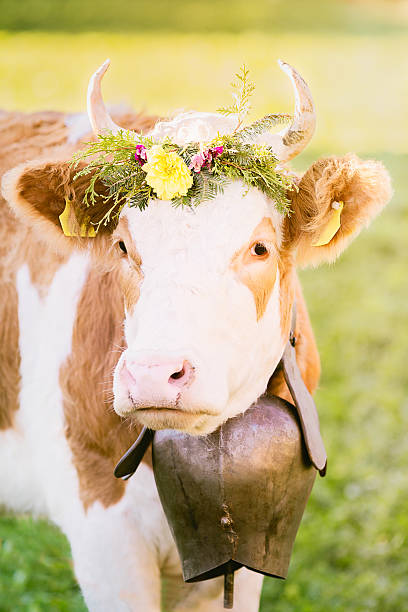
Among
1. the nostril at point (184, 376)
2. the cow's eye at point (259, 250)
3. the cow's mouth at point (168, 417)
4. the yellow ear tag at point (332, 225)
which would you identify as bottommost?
the cow's mouth at point (168, 417)

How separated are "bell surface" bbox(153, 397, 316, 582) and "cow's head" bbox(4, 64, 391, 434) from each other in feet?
0.35

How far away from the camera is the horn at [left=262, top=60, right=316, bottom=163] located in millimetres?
2684

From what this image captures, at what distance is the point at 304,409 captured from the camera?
9.77ft

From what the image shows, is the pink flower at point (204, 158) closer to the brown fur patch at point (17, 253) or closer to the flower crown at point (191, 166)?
→ the flower crown at point (191, 166)

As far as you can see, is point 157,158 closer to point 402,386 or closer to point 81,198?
point 81,198

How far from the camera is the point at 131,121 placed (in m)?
3.62

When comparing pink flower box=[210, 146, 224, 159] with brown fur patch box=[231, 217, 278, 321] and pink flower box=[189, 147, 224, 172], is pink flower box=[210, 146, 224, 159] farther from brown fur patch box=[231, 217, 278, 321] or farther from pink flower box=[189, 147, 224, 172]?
brown fur patch box=[231, 217, 278, 321]

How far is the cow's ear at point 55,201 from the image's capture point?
2.94m

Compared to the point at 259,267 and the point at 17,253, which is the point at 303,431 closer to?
the point at 259,267

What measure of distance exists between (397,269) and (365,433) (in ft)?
9.21

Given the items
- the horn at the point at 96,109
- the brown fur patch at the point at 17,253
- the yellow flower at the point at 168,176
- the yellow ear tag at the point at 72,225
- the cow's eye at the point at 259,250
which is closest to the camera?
the yellow flower at the point at 168,176

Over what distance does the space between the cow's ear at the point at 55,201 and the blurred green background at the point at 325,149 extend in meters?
1.04

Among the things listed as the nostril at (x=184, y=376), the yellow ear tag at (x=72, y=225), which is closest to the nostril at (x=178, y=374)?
the nostril at (x=184, y=376)

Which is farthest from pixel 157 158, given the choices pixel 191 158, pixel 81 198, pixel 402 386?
pixel 402 386
